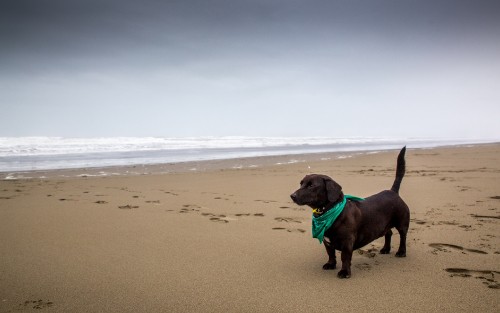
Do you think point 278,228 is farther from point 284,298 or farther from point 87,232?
point 87,232

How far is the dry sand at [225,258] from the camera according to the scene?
274 cm

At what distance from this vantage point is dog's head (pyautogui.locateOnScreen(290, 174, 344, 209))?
3.31 m

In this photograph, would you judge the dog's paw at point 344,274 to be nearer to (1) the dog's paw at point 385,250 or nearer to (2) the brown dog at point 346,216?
(2) the brown dog at point 346,216

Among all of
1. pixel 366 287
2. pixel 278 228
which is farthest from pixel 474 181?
pixel 366 287

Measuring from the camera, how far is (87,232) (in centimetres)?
466

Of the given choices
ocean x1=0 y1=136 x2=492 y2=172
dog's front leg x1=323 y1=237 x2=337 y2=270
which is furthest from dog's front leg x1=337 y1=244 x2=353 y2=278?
ocean x1=0 y1=136 x2=492 y2=172

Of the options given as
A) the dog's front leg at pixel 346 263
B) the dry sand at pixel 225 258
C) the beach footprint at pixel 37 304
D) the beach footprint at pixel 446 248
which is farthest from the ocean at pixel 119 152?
the beach footprint at pixel 446 248

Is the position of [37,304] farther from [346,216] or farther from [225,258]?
[346,216]

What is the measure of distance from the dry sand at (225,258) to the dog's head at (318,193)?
0.69 metres

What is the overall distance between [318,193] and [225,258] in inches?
49.4

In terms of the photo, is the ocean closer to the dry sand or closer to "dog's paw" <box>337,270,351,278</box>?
the dry sand

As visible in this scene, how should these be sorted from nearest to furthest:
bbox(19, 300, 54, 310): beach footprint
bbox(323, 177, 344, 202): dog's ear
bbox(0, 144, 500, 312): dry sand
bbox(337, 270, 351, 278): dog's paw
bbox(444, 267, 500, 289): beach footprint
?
bbox(19, 300, 54, 310): beach footprint, bbox(0, 144, 500, 312): dry sand, bbox(444, 267, 500, 289): beach footprint, bbox(337, 270, 351, 278): dog's paw, bbox(323, 177, 344, 202): dog's ear

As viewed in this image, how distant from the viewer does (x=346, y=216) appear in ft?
10.8

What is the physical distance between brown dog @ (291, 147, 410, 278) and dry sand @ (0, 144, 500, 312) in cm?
23
